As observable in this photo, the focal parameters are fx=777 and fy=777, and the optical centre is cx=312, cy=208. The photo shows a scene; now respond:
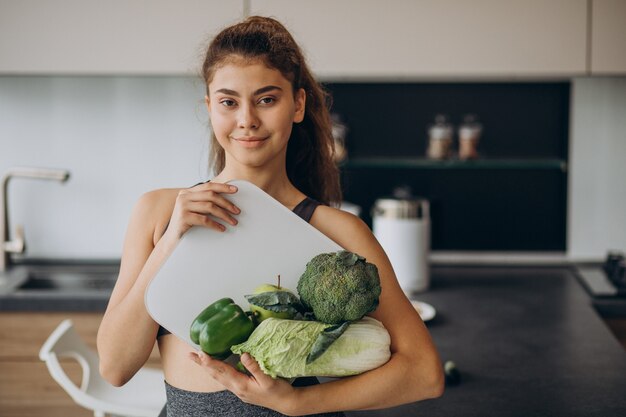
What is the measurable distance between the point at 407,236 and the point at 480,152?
62cm

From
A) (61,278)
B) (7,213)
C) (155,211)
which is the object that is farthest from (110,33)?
(155,211)

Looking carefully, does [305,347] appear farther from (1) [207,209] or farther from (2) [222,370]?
(1) [207,209]

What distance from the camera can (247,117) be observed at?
1129mm

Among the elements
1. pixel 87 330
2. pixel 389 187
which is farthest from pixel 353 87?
pixel 87 330

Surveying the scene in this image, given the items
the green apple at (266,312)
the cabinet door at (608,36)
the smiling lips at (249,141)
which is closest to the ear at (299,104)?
the smiling lips at (249,141)

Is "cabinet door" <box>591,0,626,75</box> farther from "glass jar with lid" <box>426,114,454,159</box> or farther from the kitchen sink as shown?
the kitchen sink

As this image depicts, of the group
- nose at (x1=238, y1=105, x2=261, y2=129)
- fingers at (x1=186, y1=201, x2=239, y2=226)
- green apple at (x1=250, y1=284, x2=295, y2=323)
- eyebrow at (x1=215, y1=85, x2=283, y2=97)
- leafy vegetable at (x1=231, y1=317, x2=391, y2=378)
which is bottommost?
leafy vegetable at (x1=231, y1=317, x2=391, y2=378)

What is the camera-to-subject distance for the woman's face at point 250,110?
115cm

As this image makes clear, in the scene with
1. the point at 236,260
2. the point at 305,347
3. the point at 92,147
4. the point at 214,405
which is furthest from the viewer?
the point at 92,147

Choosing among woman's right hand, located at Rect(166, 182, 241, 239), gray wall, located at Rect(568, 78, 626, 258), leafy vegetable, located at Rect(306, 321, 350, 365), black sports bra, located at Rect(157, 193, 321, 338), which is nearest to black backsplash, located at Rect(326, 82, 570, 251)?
gray wall, located at Rect(568, 78, 626, 258)

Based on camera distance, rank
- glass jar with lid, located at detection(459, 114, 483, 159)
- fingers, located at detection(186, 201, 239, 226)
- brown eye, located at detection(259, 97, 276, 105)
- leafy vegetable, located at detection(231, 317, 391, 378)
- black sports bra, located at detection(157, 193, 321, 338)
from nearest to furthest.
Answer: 1. leafy vegetable, located at detection(231, 317, 391, 378)
2. fingers, located at detection(186, 201, 239, 226)
3. brown eye, located at detection(259, 97, 276, 105)
4. black sports bra, located at detection(157, 193, 321, 338)
5. glass jar with lid, located at detection(459, 114, 483, 159)

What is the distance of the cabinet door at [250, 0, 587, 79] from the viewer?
8.57 feet

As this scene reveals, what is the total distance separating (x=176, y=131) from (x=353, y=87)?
28.3 inches

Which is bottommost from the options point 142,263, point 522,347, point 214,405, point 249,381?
point 522,347
